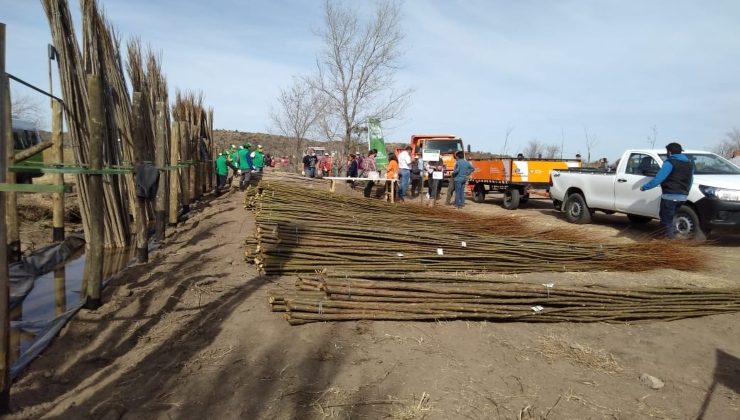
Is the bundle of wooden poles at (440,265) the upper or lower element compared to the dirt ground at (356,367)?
upper

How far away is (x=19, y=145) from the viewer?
13.1 meters

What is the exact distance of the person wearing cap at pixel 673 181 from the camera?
7492mm

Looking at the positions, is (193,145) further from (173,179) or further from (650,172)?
(650,172)

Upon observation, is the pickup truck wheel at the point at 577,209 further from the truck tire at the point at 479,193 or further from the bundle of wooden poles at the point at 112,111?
the bundle of wooden poles at the point at 112,111

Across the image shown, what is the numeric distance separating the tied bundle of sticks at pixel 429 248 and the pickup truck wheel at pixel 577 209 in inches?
133

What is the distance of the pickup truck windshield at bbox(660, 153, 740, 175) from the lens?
27.7 ft

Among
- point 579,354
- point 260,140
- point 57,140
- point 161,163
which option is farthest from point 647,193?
point 260,140

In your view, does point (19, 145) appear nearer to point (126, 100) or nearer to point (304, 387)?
point (126, 100)

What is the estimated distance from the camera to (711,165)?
8.60 meters

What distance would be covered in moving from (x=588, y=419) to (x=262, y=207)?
20.0 feet

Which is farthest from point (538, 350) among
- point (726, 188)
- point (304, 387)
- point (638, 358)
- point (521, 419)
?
point (726, 188)

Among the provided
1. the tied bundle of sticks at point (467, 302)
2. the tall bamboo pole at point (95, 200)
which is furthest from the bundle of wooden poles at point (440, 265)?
the tall bamboo pole at point (95, 200)

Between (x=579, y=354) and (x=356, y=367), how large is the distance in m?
1.74

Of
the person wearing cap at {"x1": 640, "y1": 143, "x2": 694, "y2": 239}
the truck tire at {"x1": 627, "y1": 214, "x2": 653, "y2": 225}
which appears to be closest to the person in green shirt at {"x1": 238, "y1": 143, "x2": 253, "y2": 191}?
the truck tire at {"x1": 627, "y1": 214, "x2": 653, "y2": 225}
